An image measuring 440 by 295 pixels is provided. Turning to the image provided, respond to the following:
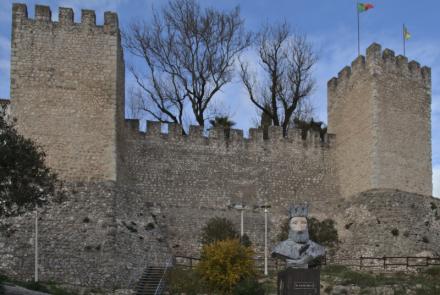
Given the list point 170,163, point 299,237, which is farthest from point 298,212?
point 170,163

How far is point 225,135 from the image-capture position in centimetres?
3316

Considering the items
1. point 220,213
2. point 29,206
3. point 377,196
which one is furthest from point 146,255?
point 377,196

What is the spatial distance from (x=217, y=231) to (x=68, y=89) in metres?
7.75

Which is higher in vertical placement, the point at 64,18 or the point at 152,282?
the point at 64,18

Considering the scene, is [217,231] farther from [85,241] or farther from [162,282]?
[85,241]

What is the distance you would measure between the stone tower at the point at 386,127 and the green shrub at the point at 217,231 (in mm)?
5503

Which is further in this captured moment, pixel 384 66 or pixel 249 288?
pixel 384 66

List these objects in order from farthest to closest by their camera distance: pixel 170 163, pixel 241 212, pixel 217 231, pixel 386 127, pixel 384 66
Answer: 1. pixel 384 66
2. pixel 386 127
3. pixel 170 163
4. pixel 217 231
5. pixel 241 212

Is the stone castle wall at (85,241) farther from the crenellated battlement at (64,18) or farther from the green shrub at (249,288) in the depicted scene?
the crenellated battlement at (64,18)

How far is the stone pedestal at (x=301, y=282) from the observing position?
57.9 ft

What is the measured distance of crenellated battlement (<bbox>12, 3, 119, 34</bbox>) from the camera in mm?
28578

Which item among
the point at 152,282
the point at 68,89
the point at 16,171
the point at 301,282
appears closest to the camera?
the point at 301,282

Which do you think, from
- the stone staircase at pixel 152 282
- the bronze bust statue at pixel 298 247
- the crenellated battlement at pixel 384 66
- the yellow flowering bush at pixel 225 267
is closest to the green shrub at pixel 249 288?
the yellow flowering bush at pixel 225 267

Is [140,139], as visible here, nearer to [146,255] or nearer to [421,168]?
[146,255]
